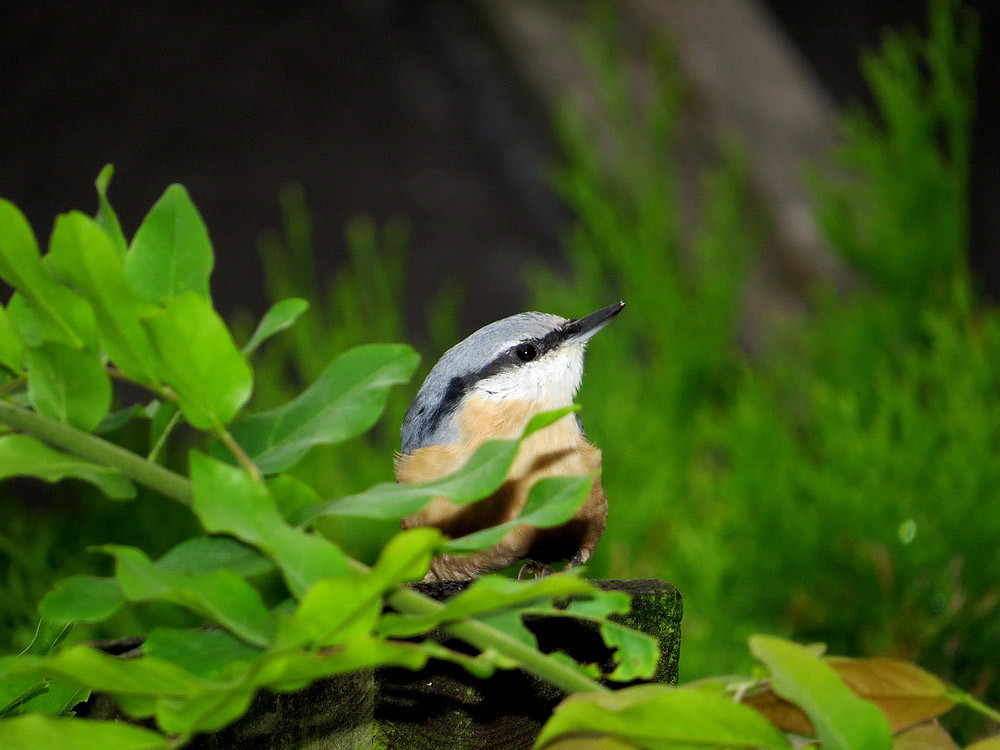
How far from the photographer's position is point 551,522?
24cm

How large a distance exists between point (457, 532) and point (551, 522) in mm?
221

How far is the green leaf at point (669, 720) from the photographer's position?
0.22 meters

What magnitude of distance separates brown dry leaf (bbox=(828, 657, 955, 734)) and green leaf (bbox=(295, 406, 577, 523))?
14cm

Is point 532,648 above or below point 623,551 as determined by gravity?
above

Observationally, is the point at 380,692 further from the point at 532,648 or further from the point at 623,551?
the point at 623,551

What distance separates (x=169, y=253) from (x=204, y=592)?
100 millimetres

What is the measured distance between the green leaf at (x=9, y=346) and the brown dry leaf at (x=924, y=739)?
0.28m

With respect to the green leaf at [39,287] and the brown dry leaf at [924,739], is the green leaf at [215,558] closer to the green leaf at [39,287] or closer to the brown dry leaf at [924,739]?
the green leaf at [39,287]

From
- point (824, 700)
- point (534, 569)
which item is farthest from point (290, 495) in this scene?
point (534, 569)

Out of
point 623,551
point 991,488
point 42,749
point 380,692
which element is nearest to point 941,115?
point 991,488

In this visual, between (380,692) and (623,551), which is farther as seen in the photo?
(623,551)

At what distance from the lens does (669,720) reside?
23 centimetres

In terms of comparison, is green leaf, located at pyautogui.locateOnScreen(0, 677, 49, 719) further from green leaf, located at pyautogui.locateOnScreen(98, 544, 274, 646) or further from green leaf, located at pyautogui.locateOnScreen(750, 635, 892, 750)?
green leaf, located at pyautogui.locateOnScreen(750, 635, 892, 750)

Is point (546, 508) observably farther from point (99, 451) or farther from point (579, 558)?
point (579, 558)
